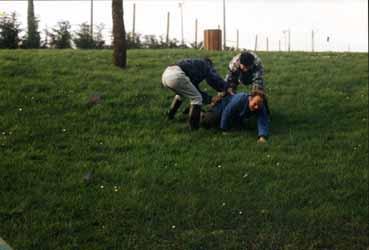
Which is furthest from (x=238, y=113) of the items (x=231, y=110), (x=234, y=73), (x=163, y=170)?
(x=163, y=170)

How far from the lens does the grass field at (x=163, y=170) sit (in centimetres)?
591

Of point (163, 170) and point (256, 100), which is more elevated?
point (256, 100)

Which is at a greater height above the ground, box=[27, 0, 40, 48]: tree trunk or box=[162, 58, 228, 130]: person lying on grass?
box=[27, 0, 40, 48]: tree trunk

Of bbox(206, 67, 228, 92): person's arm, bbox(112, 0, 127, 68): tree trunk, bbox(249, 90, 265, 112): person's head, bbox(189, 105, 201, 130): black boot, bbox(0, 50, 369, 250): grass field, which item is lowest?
bbox(0, 50, 369, 250): grass field

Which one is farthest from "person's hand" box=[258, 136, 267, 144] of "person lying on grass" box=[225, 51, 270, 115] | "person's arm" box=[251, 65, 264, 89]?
"person's arm" box=[251, 65, 264, 89]

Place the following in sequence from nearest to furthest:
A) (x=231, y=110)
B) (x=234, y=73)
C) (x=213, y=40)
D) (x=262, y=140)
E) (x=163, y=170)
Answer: (x=163, y=170)
(x=262, y=140)
(x=231, y=110)
(x=234, y=73)
(x=213, y=40)

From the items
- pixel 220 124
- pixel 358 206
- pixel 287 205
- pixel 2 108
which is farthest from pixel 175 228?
pixel 2 108

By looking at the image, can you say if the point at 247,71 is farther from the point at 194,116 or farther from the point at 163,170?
the point at 163,170

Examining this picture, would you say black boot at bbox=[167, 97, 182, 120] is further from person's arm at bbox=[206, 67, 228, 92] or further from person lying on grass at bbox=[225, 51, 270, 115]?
person lying on grass at bbox=[225, 51, 270, 115]

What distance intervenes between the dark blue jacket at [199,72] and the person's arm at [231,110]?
0.36 m

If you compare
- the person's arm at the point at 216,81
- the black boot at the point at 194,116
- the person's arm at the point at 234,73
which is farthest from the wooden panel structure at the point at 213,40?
the black boot at the point at 194,116

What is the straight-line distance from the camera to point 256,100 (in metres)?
8.91

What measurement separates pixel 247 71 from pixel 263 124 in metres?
0.98

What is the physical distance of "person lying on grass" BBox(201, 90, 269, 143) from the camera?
8953 mm
